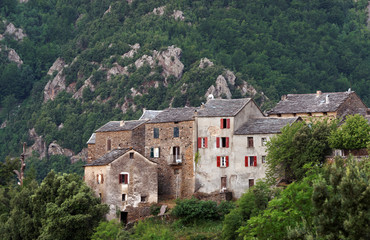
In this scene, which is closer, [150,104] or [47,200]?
[47,200]

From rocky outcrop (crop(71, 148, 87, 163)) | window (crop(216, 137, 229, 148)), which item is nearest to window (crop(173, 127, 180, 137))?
window (crop(216, 137, 229, 148))

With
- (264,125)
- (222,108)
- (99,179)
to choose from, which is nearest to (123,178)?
(99,179)

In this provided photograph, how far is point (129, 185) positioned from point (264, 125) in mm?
15607

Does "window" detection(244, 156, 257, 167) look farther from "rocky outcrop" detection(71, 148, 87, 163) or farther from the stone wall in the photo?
"rocky outcrop" detection(71, 148, 87, 163)

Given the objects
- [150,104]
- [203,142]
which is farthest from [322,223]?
[150,104]

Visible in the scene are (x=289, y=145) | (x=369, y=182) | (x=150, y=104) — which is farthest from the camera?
(x=150, y=104)

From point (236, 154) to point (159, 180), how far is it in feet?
32.3

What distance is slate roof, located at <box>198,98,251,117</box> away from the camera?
94562mm

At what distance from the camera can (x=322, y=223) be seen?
57.0 m

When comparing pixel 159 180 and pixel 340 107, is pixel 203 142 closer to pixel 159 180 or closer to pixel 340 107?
pixel 159 180

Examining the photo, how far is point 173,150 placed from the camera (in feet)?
317

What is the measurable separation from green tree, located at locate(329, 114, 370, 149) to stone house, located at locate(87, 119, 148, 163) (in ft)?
78.7

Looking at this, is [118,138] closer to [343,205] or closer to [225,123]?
[225,123]

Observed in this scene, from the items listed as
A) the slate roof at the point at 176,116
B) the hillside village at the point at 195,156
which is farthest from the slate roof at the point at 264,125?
the slate roof at the point at 176,116
